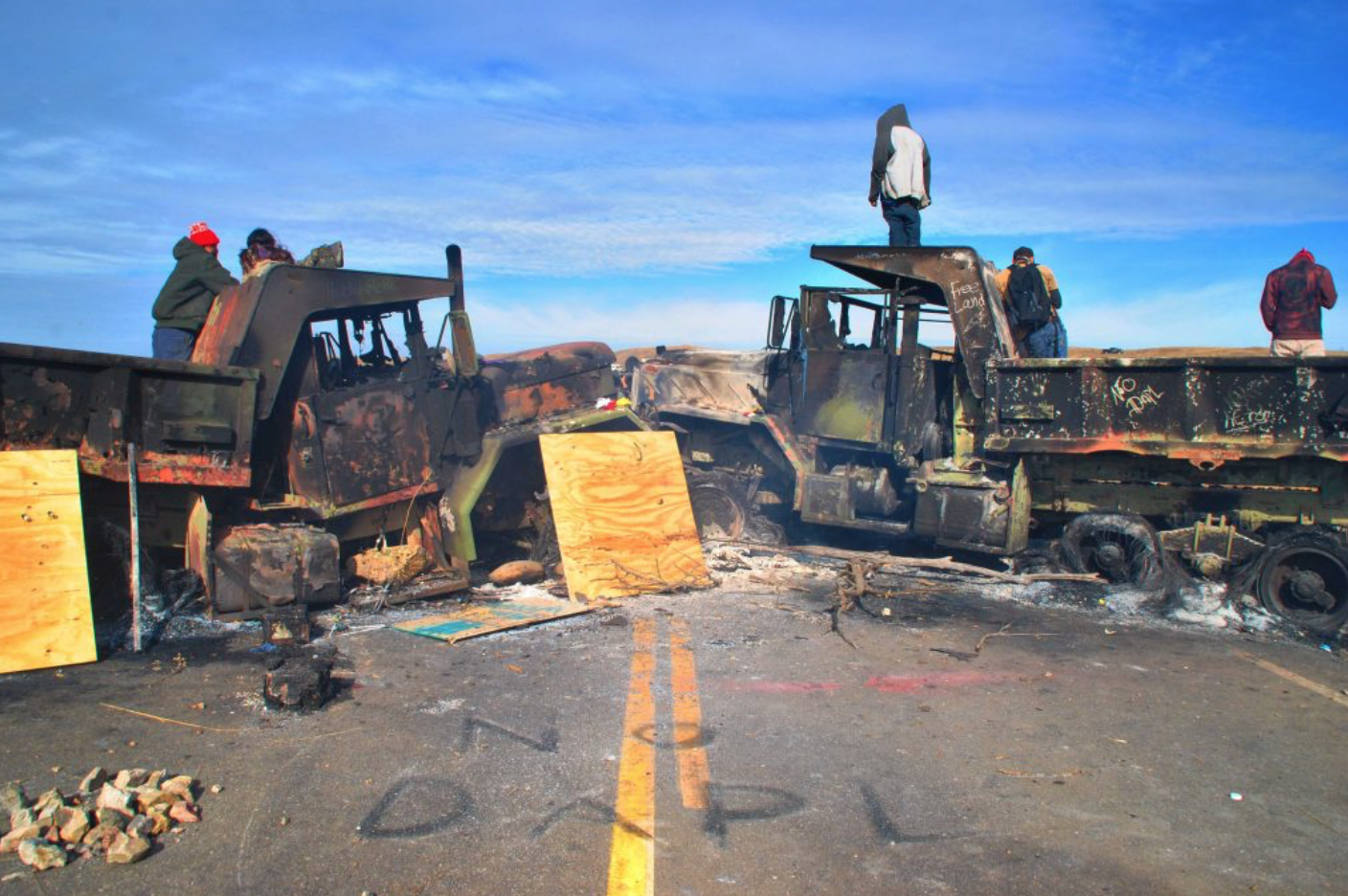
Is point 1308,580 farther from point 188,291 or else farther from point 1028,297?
point 188,291

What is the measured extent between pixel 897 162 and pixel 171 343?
6.63 meters

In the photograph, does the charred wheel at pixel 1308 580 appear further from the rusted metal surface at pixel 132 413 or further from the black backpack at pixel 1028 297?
the rusted metal surface at pixel 132 413

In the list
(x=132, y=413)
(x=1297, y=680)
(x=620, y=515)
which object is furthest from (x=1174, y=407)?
(x=132, y=413)

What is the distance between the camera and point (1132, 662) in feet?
17.3

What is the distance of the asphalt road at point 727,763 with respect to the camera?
9.58ft

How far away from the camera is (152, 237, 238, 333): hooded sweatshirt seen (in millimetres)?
6461

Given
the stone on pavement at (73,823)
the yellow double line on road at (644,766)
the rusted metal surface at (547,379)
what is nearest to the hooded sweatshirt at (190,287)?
the rusted metal surface at (547,379)

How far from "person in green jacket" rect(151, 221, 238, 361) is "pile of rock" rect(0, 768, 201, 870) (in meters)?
4.02

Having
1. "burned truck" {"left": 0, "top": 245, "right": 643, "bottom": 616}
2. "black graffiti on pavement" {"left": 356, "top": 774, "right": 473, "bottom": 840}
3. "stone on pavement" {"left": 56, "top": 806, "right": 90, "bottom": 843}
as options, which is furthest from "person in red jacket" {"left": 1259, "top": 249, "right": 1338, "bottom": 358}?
"stone on pavement" {"left": 56, "top": 806, "right": 90, "bottom": 843}

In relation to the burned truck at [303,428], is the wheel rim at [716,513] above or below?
below

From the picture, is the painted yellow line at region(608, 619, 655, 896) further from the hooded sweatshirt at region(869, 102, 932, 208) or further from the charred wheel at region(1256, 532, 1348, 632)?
the hooded sweatshirt at region(869, 102, 932, 208)

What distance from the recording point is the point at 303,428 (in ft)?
20.5

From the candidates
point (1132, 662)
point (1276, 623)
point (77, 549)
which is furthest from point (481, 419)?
point (1276, 623)

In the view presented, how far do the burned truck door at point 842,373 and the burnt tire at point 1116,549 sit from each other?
6.12 ft
